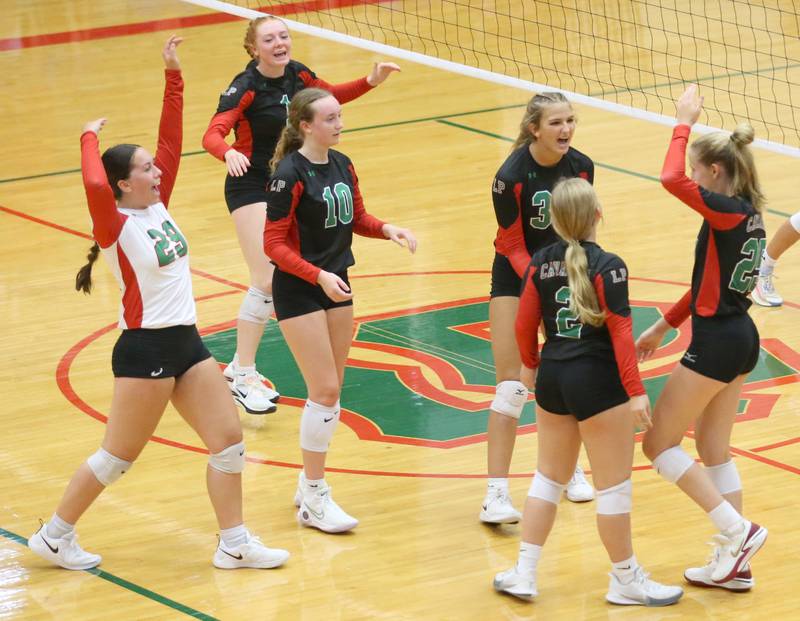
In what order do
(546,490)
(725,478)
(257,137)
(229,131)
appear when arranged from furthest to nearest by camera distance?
(257,137) < (229,131) < (725,478) < (546,490)

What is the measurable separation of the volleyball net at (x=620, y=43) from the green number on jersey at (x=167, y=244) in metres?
7.33

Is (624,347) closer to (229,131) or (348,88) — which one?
(229,131)

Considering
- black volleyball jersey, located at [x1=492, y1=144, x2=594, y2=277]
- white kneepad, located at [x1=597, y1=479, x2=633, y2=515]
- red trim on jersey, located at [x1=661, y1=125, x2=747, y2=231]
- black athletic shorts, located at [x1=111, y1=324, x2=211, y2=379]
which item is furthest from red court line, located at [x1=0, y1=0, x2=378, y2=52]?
white kneepad, located at [x1=597, y1=479, x2=633, y2=515]

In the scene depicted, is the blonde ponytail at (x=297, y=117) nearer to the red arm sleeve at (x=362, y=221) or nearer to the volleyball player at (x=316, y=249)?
the volleyball player at (x=316, y=249)

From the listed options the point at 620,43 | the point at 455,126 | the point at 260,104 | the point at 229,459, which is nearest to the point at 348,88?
the point at 260,104

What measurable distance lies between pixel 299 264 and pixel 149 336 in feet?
2.28

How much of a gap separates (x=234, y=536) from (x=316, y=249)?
4.11 ft

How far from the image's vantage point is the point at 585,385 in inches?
219

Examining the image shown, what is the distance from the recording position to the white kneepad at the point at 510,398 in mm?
6586

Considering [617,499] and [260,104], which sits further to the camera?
[260,104]

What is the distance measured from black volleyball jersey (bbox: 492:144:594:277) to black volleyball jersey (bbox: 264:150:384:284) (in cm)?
55

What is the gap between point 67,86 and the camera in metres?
15.9

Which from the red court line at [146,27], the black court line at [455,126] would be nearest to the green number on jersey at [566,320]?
the black court line at [455,126]

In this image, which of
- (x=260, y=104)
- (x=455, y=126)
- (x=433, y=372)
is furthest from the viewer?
(x=455, y=126)
